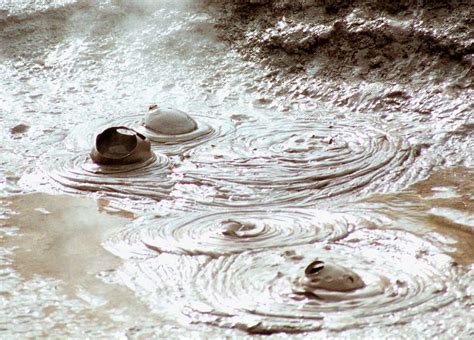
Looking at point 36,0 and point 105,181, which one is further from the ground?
point 36,0

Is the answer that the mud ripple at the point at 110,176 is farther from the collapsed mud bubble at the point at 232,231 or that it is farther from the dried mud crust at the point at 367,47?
the dried mud crust at the point at 367,47

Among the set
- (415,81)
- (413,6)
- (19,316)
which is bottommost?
(19,316)

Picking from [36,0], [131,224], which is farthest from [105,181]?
[36,0]

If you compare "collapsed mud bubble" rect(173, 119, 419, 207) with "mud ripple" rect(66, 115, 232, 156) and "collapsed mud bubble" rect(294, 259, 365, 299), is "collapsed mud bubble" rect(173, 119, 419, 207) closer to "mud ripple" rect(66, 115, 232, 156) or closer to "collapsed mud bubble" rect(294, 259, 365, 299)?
"mud ripple" rect(66, 115, 232, 156)

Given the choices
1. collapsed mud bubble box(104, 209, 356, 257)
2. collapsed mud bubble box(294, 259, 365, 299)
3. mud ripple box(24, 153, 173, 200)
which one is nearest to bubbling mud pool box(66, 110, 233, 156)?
mud ripple box(24, 153, 173, 200)

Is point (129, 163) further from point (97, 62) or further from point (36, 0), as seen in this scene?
point (36, 0)
